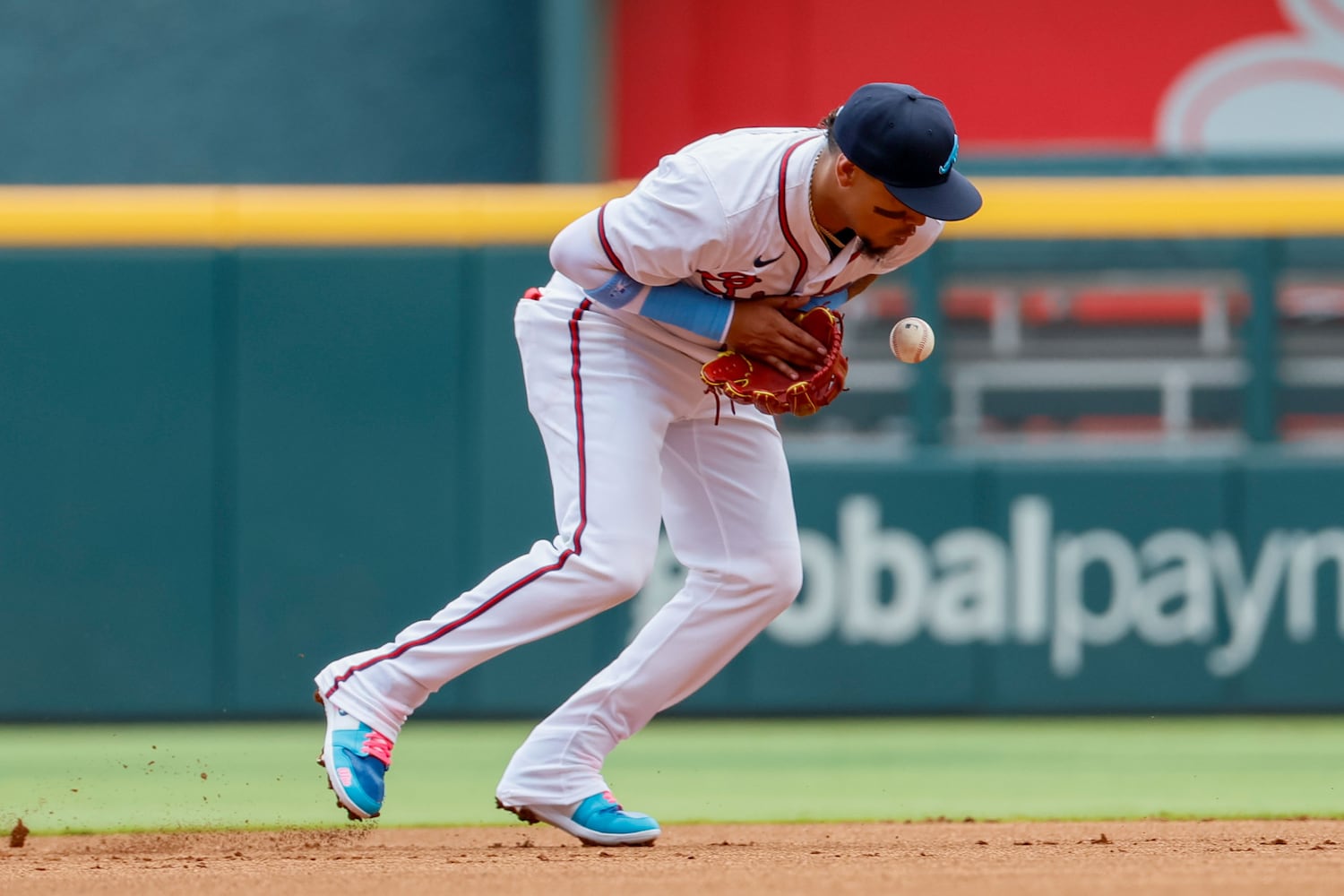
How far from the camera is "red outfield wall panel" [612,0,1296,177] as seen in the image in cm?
1087

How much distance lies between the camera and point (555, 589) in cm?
385

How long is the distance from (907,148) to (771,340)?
498mm

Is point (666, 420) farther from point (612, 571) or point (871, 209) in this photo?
point (871, 209)

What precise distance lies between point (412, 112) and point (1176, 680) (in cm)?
575

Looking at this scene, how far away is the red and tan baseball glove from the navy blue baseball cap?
39 cm

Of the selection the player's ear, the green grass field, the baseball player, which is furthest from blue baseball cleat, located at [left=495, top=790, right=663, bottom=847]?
the player's ear

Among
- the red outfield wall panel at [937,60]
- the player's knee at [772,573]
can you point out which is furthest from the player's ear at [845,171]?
the red outfield wall panel at [937,60]

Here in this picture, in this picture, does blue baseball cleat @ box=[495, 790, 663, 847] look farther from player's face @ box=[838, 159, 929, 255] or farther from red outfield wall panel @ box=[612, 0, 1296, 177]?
red outfield wall panel @ box=[612, 0, 1296, 177]

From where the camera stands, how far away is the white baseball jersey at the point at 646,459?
12.1 ft

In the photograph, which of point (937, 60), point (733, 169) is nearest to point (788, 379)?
point (733, 169)

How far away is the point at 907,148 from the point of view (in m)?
→ 3.53

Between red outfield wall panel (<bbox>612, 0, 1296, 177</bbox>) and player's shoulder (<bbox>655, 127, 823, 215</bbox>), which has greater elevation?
red outfield wall panel (<bbox>612, 0, 1296, 177</bbox>)

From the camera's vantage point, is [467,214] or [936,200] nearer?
[936,200]

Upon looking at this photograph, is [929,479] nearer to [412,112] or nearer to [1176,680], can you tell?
[1176,680]
